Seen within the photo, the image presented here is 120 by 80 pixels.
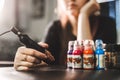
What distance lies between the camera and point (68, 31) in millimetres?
1576

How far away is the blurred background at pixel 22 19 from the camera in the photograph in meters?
1.66

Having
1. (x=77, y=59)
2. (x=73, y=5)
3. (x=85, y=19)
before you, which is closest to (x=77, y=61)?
(x=77, y=59)

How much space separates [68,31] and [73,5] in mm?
179

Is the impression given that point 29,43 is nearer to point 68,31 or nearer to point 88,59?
point 68,31

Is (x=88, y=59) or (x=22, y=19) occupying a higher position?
(x=22, y=19)

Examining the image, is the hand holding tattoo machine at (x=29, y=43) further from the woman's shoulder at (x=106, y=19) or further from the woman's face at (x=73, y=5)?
the woman's shoulder at (x=106, y=19)

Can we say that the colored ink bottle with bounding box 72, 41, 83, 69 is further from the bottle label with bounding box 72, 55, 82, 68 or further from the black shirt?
the black shirt

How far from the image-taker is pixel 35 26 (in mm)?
1692

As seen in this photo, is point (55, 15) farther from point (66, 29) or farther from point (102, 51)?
point (102, 51)

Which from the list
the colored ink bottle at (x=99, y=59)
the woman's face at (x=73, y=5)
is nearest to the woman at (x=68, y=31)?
the woman's face at (x=73, y=5)

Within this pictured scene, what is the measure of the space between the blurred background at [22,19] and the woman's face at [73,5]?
0.09m

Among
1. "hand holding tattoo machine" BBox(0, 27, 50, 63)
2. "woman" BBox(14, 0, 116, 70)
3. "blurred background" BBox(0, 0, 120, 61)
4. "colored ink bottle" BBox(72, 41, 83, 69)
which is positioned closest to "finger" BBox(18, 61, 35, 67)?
"woman" BBox(14, 0, 116, 70)

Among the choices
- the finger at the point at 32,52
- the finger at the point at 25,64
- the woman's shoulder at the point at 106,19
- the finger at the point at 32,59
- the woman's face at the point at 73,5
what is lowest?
the finger at the point at 25,64

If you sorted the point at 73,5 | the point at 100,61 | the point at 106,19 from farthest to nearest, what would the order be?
the point at 73,5, the point at 106,19, the point at 100,61
